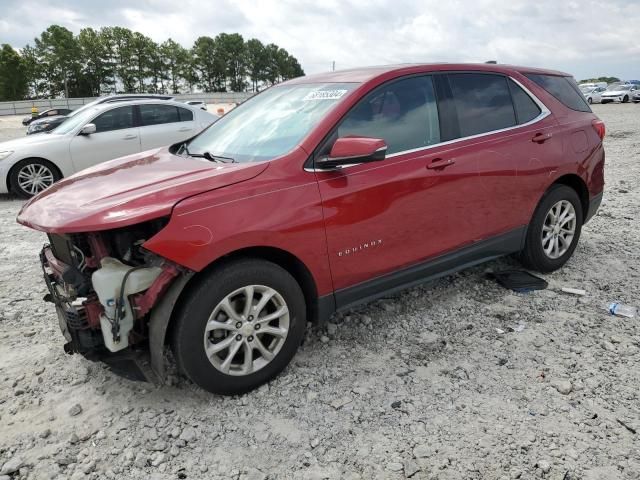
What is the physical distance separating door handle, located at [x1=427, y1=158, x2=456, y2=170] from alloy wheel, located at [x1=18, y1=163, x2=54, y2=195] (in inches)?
281

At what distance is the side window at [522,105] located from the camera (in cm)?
407

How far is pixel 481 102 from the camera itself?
3.84 metres

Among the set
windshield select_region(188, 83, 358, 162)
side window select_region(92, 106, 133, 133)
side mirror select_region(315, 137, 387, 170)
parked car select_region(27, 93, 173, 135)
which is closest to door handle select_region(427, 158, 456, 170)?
side mirror select_region(315, 137, 387, 170)

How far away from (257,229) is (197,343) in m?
0.68

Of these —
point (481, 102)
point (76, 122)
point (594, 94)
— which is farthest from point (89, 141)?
point (594, 94)

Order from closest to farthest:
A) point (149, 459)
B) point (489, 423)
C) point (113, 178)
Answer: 1. point (149, 459)
2. point (489, 423)
3. point (113, 178)

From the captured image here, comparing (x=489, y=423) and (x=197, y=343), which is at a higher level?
(x=197, y=343)

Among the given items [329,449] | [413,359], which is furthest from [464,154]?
[329,449]

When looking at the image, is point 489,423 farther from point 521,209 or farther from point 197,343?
point 521,209

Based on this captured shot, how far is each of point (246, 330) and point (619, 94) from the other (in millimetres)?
41811

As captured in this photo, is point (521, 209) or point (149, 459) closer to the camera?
point (149, 459)

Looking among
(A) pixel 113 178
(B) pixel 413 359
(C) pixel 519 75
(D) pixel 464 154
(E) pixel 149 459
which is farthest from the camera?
(C) pixel 519 75

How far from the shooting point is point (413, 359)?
10.6 ft

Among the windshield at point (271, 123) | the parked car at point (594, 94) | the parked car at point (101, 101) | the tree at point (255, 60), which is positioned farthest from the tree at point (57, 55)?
the windshield at point (271, 123)
